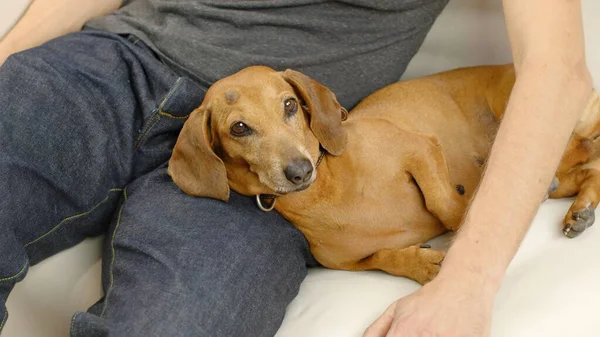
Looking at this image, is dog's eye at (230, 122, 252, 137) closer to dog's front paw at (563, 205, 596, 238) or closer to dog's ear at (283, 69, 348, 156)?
dog's ear at (283, 69, 348, 156)

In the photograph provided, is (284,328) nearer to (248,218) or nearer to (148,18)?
(248,218)

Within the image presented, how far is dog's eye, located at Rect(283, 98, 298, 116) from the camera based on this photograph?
1.46m

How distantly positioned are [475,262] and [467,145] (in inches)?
23.4

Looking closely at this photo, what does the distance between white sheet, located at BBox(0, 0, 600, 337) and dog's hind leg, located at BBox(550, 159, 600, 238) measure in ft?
0.08

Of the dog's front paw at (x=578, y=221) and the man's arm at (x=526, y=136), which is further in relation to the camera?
the dog's front paw at (x=578, y=221)

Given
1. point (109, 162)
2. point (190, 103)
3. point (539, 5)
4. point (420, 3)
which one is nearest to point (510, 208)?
point (539, 5)

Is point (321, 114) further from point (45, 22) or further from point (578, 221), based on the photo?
point (45, 22)

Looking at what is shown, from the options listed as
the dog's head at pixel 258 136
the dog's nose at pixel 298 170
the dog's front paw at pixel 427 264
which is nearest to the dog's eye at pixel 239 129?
the dog's head at pixel 258 136

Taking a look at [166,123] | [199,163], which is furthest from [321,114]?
[166,123]

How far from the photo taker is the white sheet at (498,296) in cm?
126

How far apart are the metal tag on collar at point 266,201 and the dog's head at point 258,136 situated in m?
0.02

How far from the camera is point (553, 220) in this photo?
1.49 meters

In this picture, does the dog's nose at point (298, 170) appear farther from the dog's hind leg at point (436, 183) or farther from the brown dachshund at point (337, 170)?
the dog's hind leg at point (436, 183)

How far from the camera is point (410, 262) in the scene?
144 centimetres
